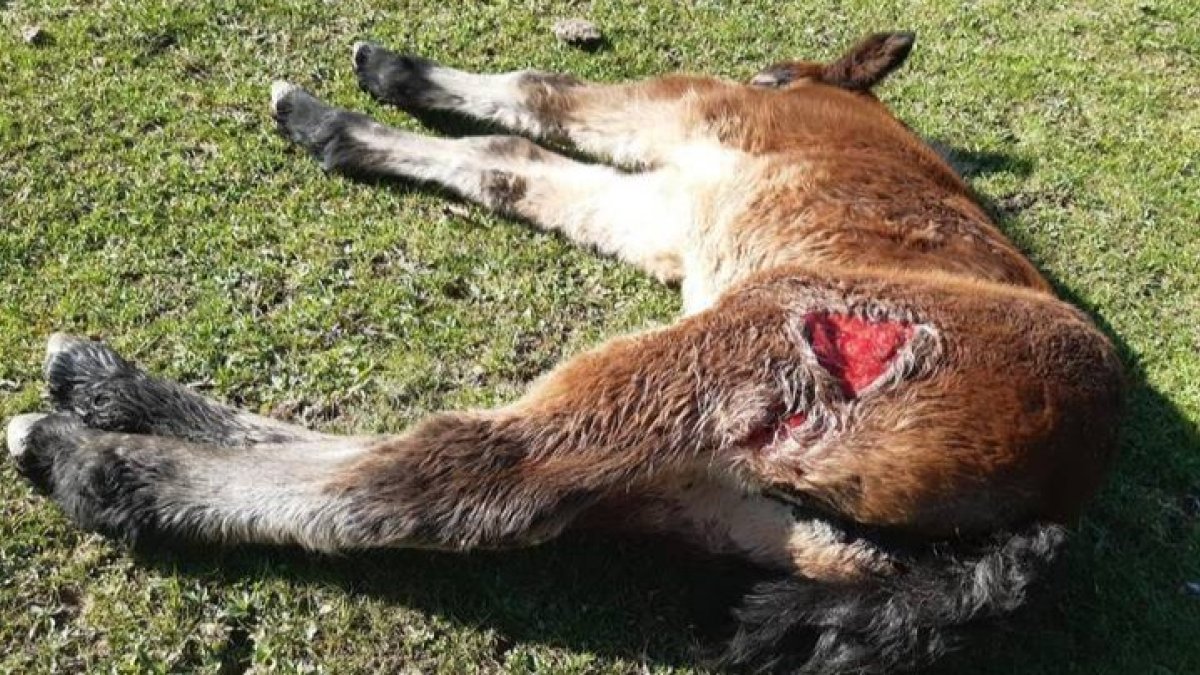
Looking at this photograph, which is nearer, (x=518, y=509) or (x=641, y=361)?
(x=518, y=509)

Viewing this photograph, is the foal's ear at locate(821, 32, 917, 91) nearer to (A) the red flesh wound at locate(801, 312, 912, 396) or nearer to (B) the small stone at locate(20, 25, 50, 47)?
(A) the red flesh wound at locate(801, 312, 912, 396)

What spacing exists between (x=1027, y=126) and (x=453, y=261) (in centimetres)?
336

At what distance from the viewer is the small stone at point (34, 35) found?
539cm

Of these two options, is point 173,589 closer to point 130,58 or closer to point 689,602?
point 689,602

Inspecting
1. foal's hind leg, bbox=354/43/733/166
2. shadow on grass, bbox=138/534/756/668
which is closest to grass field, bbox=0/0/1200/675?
shadow on grass, bbox=138/534/756/668

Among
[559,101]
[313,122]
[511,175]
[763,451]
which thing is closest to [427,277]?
[511,175]

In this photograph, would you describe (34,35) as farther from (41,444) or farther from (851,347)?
(851,347)

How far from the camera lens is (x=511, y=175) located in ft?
16.6

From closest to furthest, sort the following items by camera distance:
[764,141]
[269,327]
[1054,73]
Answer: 1. [269,327]
2. [764,141]
3. [1054,73]

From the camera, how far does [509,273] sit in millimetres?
4824

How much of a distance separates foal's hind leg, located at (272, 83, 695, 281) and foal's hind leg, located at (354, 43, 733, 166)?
16 centimetres

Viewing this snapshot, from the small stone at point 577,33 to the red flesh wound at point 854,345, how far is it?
3245mm

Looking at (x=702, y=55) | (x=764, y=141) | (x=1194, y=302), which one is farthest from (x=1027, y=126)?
(x=764, y=141)

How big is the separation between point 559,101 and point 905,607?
10.1 ft
